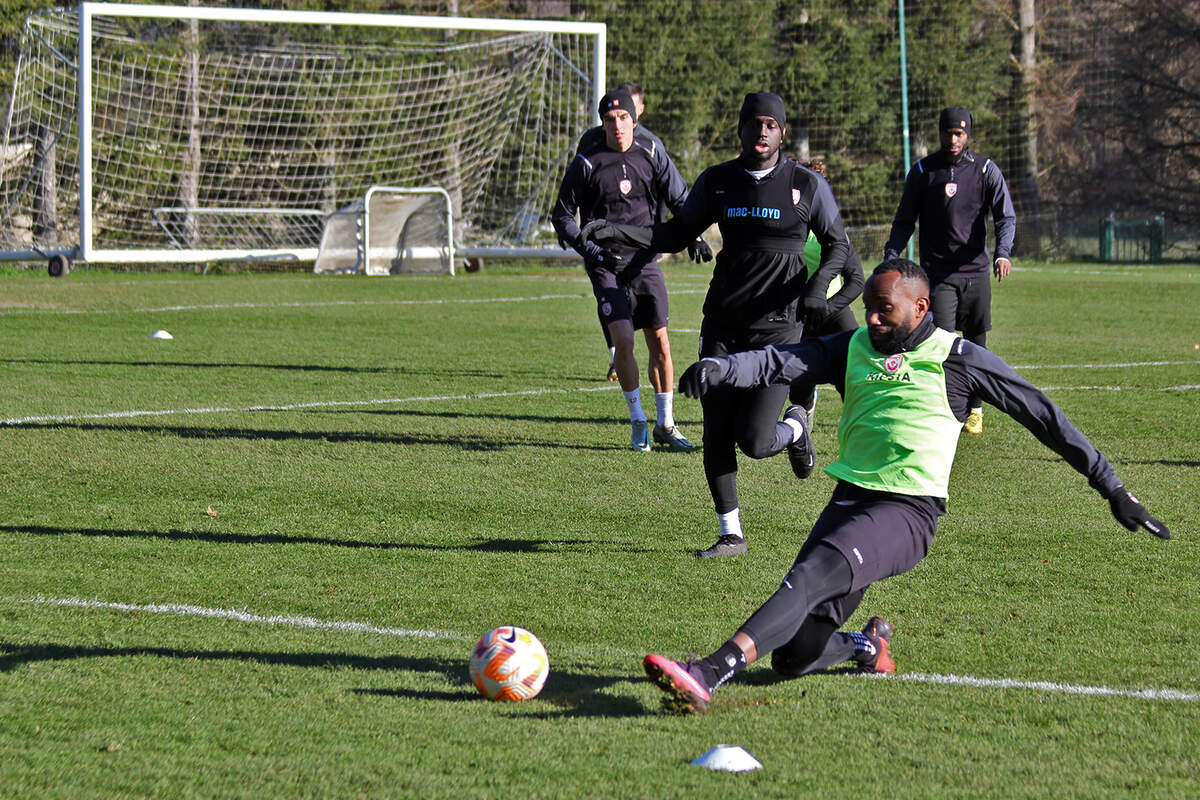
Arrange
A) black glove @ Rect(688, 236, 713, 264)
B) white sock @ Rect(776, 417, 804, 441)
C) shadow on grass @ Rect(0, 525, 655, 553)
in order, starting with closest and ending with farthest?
white sock @ Rect(776, 417, 804, 441) < shadow on grass @ Rect(0, 525, 655, 553) < black glove @ Rect(688, 236, 713, 264)

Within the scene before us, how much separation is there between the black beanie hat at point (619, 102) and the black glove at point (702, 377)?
517 centimetres

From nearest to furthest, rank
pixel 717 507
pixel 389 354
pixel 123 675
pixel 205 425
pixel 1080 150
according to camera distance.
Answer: pixel 123 675 → pixel 717 507 → pixel 205 425 → pixel 389 354 → pixel 1080 150

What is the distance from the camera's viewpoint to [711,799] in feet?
12.7

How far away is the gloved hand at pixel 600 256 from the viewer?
7995 millimetres

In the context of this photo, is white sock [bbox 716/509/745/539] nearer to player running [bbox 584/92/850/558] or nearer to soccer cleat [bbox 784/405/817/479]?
player running [bbox 584/92/850/558]

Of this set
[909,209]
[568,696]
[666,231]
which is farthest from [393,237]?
[568,696]

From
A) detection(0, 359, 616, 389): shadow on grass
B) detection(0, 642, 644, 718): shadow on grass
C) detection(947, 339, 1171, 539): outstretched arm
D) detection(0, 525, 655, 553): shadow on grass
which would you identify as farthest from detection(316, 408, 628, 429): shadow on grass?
detection(947, 339, 1171, 539): outstretched arm

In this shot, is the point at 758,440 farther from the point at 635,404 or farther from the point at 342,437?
the point at 342,437

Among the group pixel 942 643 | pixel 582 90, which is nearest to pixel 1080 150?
pixel 582 90

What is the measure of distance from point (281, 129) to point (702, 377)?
25450mm

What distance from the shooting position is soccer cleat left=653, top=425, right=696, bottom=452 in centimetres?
1009

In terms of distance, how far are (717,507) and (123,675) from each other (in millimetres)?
3111

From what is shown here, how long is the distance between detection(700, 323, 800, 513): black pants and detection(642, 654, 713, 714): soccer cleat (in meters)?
2.12

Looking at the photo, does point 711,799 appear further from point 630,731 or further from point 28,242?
point 28,242
